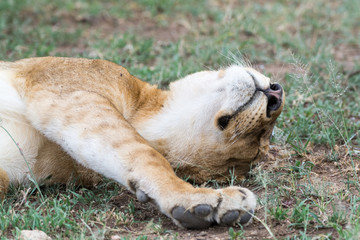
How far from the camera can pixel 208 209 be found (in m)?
3.19

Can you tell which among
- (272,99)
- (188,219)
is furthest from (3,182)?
(272,99)

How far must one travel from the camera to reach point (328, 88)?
6066 mm

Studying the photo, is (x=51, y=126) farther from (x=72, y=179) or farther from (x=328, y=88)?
(x=328, y=88)

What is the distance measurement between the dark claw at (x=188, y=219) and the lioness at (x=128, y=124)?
185 mm

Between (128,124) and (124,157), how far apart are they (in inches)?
13.4

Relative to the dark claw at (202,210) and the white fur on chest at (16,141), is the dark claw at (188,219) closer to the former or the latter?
the dark claw at (202,210)

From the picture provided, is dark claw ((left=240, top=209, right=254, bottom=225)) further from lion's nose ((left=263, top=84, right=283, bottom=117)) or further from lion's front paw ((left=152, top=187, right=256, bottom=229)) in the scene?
lion's nose ((left=263, top=84, right=283, bottom=117))

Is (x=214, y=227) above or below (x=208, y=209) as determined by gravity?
below

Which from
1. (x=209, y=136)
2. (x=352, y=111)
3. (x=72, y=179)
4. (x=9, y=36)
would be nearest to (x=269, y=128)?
(x=209, y=136)

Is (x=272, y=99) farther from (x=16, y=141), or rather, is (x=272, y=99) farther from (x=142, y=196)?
(x=16, y=141)

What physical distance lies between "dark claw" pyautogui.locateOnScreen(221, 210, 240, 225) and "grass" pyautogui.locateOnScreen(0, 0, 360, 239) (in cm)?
8

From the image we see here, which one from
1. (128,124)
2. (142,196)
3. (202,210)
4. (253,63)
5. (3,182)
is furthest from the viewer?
(253,63)

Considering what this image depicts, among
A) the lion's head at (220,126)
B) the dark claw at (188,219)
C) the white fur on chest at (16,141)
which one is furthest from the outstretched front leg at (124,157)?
the lion's head at (220,126)

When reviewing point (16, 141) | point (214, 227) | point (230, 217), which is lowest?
point (214, 227)
